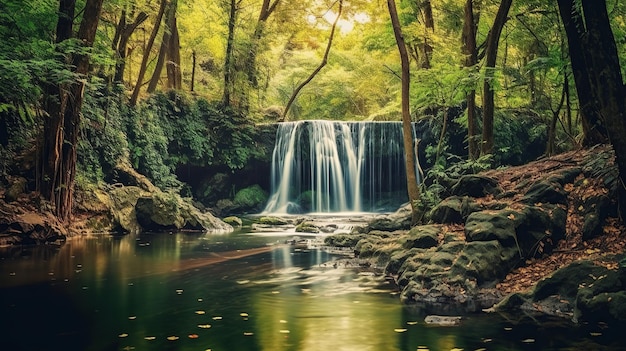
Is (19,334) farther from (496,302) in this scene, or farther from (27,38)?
(27,38)

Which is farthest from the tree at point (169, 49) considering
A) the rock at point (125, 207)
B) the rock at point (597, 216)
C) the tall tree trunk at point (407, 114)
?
the rock at point (597, 216)

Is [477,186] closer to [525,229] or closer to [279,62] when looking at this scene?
[525,229]

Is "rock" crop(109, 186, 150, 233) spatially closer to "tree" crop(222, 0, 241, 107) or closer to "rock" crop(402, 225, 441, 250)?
"tree" crop(222, 0, 241, 107)

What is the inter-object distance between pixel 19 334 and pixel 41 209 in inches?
389

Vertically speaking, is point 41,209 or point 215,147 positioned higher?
point 215,147

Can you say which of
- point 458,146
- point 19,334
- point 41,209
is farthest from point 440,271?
point 458,146

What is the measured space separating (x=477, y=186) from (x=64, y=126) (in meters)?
11.3

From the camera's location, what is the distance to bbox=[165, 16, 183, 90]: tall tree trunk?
27.4 m

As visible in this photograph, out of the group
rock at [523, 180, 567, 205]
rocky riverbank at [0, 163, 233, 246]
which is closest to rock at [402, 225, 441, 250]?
rock at [523, 180, 567, 205]

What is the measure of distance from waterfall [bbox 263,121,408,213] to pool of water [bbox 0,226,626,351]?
52.6ft

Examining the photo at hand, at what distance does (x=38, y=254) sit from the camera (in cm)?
1251

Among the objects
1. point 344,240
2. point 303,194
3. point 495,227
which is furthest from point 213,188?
point 495,227

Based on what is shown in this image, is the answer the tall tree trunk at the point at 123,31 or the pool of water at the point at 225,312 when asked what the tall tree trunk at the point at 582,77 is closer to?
the pool of water at the point at 225,312

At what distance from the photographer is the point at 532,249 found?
885cm
